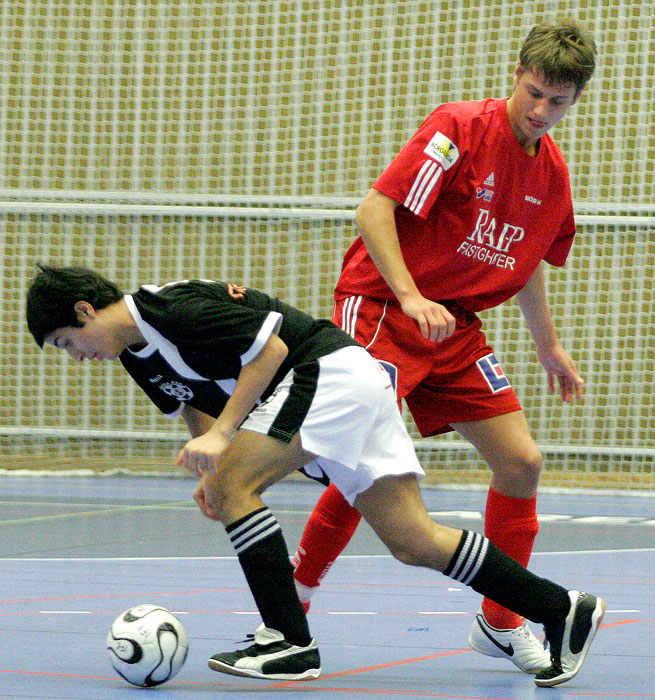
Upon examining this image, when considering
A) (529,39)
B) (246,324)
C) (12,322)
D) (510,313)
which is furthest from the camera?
(12,322)

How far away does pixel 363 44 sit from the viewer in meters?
9.90

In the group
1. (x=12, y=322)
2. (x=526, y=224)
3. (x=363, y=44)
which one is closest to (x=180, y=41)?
(x=363, y=44)

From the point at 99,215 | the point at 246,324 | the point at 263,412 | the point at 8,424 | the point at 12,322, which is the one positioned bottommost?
the point at 8,424

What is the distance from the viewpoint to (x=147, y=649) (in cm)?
272

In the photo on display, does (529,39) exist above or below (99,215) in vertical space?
above

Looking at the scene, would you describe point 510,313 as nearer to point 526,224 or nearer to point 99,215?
point 99,215

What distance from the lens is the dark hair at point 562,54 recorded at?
9.79ft

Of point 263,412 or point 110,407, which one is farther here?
point 110,407

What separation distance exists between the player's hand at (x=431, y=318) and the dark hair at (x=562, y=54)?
2.09 feet

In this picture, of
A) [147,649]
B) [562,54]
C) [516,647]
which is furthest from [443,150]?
[147,649]

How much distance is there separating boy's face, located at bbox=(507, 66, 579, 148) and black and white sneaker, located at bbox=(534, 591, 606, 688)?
3.88ft

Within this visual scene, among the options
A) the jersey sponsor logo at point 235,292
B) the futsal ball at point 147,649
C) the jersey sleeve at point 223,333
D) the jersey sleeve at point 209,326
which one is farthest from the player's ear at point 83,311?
the futsal ball at point 147,649

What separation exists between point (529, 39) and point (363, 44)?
275 inches

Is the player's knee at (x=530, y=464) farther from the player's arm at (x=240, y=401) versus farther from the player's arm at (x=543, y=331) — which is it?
the player's arm at (x=240, y=401)
